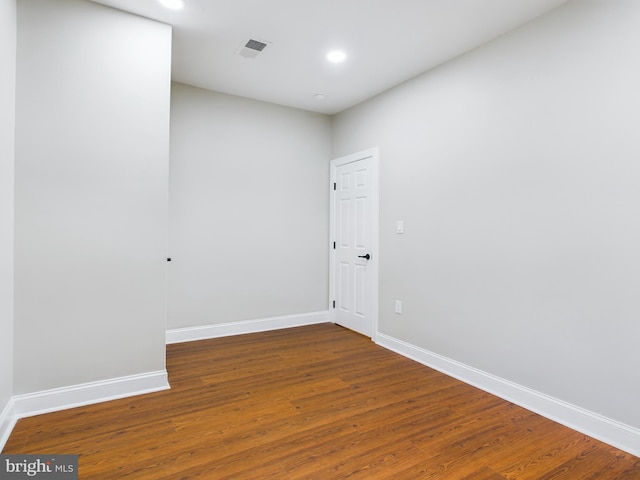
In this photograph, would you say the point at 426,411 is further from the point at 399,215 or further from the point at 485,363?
the point at 399,215

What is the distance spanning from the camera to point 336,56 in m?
3.13

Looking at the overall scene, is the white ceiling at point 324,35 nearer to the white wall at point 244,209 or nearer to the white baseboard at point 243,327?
the white wall at point 244,209

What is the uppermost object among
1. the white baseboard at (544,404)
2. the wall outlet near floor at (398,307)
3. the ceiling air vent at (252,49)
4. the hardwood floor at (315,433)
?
the ceiling air vent at (252,49)

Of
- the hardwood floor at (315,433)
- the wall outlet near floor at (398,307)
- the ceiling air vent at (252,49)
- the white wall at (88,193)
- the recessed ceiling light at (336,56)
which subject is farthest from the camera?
the wall outlet near floor at (398,307)

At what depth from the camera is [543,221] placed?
7.97ft

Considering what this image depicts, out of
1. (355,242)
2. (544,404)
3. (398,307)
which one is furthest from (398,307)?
(544,404)

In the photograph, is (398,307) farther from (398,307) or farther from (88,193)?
(88,193)

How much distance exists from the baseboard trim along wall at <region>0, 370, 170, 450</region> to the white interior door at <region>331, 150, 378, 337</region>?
7.54ft

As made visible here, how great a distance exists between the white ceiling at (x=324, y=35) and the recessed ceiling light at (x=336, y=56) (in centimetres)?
6

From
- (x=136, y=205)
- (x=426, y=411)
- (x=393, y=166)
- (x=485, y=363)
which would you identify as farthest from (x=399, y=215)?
(x=136, y=205)

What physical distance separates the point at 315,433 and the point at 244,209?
274cm

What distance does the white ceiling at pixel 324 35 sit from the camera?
2.44 meters

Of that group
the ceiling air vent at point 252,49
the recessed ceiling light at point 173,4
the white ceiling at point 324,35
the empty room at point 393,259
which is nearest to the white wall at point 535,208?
the empty room at point 393,259

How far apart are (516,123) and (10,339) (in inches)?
150
